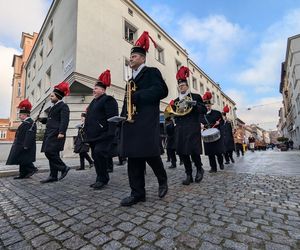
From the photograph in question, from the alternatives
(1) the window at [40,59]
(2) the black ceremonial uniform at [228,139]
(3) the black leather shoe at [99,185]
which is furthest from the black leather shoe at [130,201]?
(1) the window at [40,59]

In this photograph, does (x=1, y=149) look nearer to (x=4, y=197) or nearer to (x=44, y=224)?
(x=4, y=197)

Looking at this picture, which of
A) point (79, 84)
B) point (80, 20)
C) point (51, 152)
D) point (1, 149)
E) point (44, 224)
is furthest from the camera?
point (80, 20)

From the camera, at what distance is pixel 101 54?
43.6 feet

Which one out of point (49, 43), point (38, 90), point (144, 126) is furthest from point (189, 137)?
point (38, 90)

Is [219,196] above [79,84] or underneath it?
underneath

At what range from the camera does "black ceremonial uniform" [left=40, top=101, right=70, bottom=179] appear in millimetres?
4355

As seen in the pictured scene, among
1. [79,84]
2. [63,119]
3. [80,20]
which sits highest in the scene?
[80,20]

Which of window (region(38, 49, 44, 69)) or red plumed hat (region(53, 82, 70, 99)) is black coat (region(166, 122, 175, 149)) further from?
window (region(38, 49, 44, 69))

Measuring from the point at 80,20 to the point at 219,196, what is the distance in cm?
1321

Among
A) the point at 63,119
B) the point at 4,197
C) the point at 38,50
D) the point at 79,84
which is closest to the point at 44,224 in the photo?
the point at 4,197

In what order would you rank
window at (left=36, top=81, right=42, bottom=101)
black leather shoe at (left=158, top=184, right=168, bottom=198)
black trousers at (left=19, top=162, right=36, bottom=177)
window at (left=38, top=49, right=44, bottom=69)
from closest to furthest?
black leather shoe at (left=158, top=184, right=168, bottom=198)
black trousers at (left=19, top=162, right=36, bottom=177)
window at (left=36, top=81, right=42, bottom=101)
window at (left=38, top=49, right=44, bottom=69)

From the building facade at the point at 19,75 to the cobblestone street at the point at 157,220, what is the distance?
27663 mm

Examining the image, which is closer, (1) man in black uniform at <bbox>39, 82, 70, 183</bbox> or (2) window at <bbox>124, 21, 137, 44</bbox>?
(1) man in black uniform at <bbox>39, 82, 70, 183</bbox>

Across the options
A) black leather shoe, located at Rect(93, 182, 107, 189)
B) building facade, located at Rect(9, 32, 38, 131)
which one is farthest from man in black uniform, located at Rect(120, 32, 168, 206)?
building facade, located at Rect(9, 32, 38, 131)
